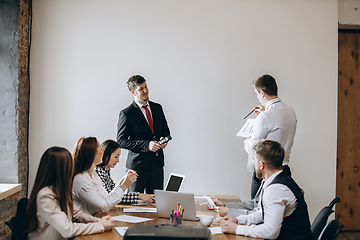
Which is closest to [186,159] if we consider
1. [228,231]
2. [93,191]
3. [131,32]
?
[131,32]

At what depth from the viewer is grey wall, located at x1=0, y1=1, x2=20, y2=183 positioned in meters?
3.49

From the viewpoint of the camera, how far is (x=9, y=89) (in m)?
3.54

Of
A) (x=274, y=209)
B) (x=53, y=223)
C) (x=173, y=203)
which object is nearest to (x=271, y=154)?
(x=274, y=209)

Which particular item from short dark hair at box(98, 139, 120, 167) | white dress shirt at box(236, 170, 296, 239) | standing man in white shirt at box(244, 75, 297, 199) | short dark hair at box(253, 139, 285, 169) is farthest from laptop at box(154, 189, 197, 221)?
standing man in white shirt at box(244, 75, 297, 199)

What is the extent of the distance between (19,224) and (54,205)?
213 mm

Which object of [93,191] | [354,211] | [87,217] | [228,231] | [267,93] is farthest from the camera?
[354,211]

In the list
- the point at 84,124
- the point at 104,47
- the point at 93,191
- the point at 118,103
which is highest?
the point at 104,47

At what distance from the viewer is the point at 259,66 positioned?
4074 millimetres

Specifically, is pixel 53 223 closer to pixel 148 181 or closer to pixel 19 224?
pixel 19 224

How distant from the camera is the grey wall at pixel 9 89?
3.49 metres

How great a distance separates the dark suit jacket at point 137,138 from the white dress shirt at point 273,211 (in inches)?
62.4

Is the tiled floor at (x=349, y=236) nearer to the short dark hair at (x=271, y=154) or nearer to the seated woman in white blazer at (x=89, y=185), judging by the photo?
the short dark hair at (x=271, y=154)

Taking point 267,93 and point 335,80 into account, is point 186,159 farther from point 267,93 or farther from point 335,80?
point 335,80

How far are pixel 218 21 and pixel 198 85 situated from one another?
0.82 m
